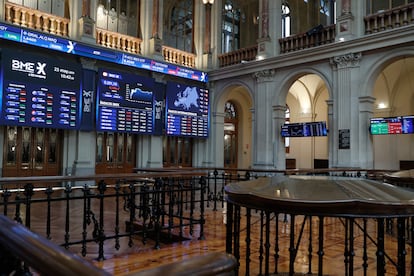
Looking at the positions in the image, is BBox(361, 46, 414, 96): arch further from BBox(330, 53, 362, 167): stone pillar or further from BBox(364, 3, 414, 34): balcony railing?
BBox(364, 3, 414, 34): balcony railing

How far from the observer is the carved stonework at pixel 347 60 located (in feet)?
31.4

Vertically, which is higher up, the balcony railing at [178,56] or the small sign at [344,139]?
the balcony railing at [178,56]

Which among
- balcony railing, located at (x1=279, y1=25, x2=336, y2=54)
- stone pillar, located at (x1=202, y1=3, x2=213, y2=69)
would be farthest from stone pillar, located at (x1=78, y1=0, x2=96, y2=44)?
balcony railing, located at (x1=279, y1=25, x2=336, y2=54)

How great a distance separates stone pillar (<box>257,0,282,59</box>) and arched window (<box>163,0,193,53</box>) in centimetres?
312

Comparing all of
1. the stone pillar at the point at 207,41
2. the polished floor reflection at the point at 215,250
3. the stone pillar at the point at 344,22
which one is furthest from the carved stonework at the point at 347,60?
the polished floor reflection at the point at 215,250

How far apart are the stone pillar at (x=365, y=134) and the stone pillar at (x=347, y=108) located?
100 millimetres

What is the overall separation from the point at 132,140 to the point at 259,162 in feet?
14.2

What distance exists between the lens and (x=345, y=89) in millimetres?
9766

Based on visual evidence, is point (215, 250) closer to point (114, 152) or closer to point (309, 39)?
point (114, 152)

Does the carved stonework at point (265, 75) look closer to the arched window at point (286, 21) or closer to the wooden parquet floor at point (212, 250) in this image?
the arched window at point (286, 21)

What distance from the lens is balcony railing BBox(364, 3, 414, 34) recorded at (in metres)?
8.83

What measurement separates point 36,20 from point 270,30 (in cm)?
711

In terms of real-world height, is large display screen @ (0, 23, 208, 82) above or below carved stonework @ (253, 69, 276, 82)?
above

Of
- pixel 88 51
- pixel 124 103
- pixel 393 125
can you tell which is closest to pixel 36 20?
pixel 88 51
